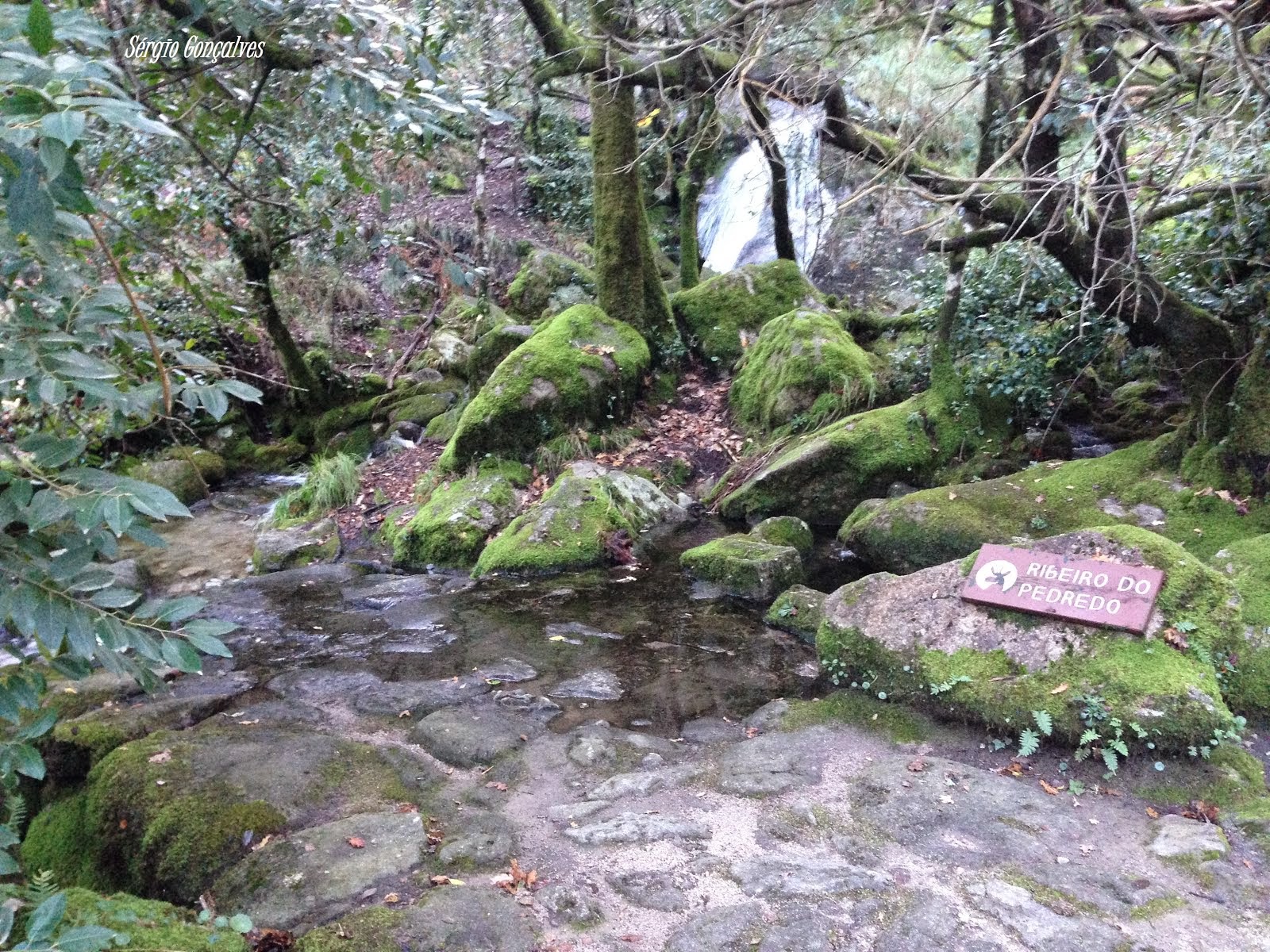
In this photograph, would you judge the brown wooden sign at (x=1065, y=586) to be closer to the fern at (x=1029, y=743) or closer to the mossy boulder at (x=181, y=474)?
the fern at (x=1029, y=743)

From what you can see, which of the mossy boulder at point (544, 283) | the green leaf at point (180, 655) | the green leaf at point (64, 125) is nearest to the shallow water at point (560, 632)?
the green leaf at point (180, 655)

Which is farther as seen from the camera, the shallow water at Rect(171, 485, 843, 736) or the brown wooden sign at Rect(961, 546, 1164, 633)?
the shallow water at Rect(171, 485, 843, 736)

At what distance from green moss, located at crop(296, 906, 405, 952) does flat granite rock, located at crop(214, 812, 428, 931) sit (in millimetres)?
121

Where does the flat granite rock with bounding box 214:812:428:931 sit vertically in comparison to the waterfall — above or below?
below

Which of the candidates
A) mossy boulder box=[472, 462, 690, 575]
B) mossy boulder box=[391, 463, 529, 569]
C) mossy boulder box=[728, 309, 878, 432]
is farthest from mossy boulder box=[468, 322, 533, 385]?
mossy boulder box=[728, 309, 878, 432]

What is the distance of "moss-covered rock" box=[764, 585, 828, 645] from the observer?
5320 mm

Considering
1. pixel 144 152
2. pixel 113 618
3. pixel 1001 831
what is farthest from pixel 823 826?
pixel 144 152

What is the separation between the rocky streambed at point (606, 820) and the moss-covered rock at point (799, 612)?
306 millimetres

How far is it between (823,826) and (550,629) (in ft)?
9.68

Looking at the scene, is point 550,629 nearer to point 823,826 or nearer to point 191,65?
point 823,826

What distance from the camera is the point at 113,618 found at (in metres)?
1.67

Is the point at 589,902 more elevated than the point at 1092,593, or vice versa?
the point at 1092,593

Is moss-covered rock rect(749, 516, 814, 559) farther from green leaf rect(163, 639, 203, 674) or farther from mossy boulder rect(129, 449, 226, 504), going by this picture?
mossy boulder rect(129, 449, 226, 504)

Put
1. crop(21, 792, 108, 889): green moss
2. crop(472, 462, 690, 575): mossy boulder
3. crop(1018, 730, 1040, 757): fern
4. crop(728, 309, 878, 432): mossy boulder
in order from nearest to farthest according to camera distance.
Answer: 1. crop(21, 792, 108, 889): green moss
2. crop(1018, 730, 1040, 757): fern
3. crop(472, 462, 690, 575): mossy boulder
4. crop(728, 309, 878, 432): mossy boulder
